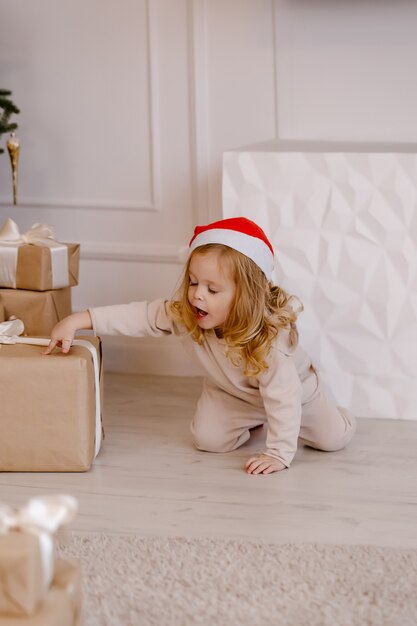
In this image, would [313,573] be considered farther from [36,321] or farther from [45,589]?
[36,321]

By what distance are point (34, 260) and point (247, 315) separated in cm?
62

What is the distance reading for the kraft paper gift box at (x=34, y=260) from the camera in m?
2.50

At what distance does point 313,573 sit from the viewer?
68.1 inches

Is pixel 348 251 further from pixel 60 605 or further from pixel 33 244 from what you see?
pixel 60 605

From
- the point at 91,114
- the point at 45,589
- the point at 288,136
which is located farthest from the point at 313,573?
the point at 91,114

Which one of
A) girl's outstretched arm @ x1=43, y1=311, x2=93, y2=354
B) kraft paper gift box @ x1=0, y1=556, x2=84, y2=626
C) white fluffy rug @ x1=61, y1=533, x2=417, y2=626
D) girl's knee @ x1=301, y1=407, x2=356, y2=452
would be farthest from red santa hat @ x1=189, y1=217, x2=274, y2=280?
kraft paper gift box @ x1=0, y1=556, x2=84, y2=626

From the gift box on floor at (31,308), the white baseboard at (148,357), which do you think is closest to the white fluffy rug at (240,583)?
the gift box on floor at (31,308)

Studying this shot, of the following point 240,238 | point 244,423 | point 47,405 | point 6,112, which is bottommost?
point 244,423


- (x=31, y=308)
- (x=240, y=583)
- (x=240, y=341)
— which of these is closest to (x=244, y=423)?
(x=240, y=341)

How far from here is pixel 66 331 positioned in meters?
2.21

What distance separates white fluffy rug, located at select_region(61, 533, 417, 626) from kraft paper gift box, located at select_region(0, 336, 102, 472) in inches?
13.3

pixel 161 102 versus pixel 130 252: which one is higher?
pixel 161 102

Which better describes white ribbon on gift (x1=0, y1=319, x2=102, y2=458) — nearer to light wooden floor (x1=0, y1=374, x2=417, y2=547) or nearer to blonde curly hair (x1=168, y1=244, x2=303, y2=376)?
light wooden floor (x1=0, y1=374, x2=417, y2=547)

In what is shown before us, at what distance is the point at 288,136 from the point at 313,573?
1.42 metres
